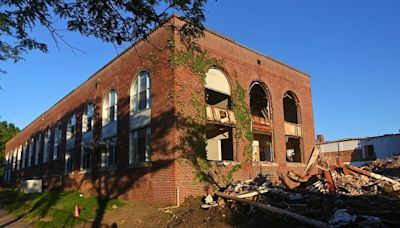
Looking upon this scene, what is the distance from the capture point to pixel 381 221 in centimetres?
1017

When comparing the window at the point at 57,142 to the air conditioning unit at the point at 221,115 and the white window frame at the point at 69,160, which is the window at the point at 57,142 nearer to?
the white window frame at the point at 69,160

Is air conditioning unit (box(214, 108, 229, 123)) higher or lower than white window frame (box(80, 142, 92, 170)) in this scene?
higher

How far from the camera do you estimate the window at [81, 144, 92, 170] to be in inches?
1034

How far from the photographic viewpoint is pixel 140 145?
64.9 feet

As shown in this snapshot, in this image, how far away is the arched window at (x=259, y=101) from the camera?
23691mm

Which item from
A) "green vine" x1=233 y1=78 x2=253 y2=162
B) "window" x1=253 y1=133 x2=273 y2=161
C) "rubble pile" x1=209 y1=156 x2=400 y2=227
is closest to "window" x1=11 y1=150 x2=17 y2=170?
"window" x1=253 y1=133 x2=273 y2=161

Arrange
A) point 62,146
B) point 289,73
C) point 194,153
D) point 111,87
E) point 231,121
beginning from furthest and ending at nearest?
1. point 62,146
2. point 289,73
3. point 111,87
4. point 231,121
5. point 194,153

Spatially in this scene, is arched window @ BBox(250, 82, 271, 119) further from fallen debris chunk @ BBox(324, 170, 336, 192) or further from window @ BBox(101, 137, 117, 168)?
window @ BBox(101, 137, 117, 168)

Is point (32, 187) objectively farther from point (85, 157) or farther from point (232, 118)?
point (232, 118)

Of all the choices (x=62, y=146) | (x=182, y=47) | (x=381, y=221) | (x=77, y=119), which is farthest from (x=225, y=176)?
(x=62, y=146)

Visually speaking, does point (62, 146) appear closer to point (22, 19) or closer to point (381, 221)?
point (22, 19)

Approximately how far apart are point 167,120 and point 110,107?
769cm

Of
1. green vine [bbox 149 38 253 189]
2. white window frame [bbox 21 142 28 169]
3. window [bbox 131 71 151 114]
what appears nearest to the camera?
green vine [bbox 149 38 253 189]

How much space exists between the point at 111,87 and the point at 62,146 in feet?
35.8
